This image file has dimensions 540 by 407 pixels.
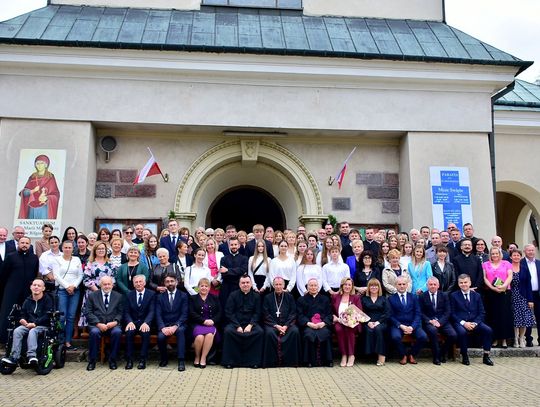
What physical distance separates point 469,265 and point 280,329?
3280mm

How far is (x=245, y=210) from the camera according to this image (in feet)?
51.1

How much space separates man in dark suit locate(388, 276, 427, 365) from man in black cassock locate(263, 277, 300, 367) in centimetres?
144

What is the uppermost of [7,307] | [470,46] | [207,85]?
[470,46]

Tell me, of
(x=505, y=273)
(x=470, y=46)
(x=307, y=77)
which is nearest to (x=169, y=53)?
(x=307, y=77)

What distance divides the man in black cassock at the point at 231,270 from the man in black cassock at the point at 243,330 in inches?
11.7

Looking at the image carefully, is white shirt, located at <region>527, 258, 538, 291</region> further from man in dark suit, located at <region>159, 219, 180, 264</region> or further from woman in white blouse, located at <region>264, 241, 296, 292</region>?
man in dark suit, located at <region>159, 219, 180, 264</region>

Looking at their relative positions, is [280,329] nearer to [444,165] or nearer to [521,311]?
[521,311]

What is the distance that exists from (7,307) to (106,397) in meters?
3.18

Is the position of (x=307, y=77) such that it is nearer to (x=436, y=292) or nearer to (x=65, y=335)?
(x=436, y=292)

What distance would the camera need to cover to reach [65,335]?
301 inches

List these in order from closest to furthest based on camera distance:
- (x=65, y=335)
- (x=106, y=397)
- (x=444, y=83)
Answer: (x=106, y=397) → (x=65, y=335) → (x=444, y=83)

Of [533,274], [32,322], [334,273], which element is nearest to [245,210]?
[334,273]

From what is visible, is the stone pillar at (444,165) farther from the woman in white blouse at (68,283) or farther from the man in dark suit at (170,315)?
the woman in white blouse at (68,283)

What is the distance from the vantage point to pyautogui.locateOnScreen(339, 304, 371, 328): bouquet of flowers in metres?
7.54
